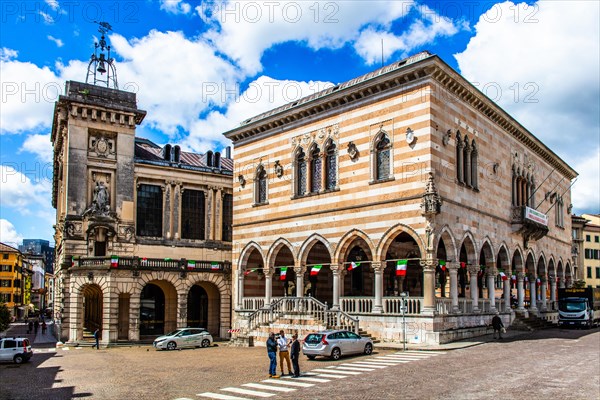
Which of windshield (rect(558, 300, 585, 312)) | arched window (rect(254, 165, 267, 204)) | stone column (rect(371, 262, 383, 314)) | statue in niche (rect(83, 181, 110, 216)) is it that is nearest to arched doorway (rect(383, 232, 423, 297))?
stone column (rect(371, 262, 383, 314))

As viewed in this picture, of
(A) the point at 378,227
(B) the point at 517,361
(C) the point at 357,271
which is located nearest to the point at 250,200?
(C) the point at 357,271

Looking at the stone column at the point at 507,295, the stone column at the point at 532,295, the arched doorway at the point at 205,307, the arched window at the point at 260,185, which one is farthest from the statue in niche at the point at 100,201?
the stone column at the point at 532,295

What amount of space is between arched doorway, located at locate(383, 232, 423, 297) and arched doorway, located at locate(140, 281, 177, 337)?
17758mm

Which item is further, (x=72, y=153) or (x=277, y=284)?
(x=72, y=153)

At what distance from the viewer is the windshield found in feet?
142

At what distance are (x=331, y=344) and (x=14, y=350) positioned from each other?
17.1 metres

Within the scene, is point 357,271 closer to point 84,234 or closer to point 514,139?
point 514,139

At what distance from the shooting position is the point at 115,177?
166ft

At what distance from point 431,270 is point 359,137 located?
Result: 9.23m

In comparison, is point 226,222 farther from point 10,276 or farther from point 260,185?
point 10,276

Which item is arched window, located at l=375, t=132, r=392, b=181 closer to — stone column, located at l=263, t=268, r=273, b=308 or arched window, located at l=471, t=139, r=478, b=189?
arched window, located at l=471, t=139, r=478, b=189

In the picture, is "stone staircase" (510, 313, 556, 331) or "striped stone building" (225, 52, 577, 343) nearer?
"striped stone building" (225, 52, 577, 343)

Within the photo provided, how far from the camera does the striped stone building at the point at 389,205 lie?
32.1 meters

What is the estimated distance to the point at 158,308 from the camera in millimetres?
49406
